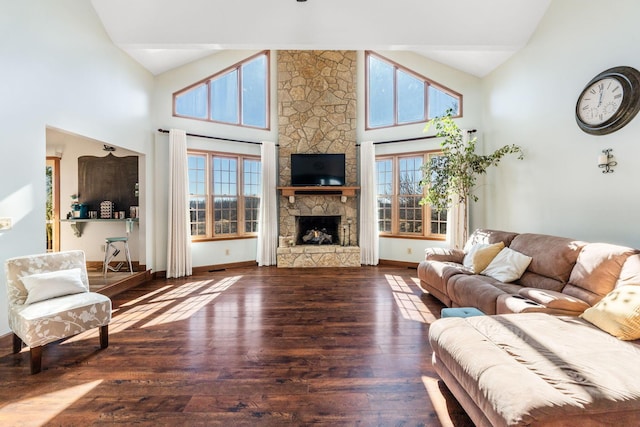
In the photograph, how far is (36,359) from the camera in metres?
2.30

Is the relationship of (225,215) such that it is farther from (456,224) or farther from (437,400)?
(437,400)

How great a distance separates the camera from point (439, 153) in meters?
5.86

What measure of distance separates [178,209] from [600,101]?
6197mm

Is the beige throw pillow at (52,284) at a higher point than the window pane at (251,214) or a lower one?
lower

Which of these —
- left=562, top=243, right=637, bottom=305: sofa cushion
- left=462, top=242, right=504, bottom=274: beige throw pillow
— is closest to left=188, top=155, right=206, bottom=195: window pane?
left=462, top=242, right=504, bottom=274: beige throw pillow

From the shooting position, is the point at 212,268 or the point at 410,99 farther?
the point at 410,99

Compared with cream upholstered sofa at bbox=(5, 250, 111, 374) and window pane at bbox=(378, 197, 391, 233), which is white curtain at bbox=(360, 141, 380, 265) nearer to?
window pane at bbox=(378, 197, 391, 233)

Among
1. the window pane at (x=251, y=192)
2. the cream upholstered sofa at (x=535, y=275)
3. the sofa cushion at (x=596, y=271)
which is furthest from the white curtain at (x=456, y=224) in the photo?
the window pane at (x=251, y=192)

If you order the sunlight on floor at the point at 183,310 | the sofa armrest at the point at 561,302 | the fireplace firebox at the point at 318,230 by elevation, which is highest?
the fireplace firebox at the point at 318,230

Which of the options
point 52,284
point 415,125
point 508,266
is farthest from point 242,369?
point 415,125

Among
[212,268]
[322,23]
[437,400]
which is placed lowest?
[437,400]

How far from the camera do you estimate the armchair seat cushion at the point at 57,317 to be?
2275 mm

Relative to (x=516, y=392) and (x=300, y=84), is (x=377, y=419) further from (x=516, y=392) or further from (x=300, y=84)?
(x=300, y=84)

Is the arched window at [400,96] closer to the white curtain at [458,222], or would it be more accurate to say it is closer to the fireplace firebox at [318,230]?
the white curtain at [458,222]
